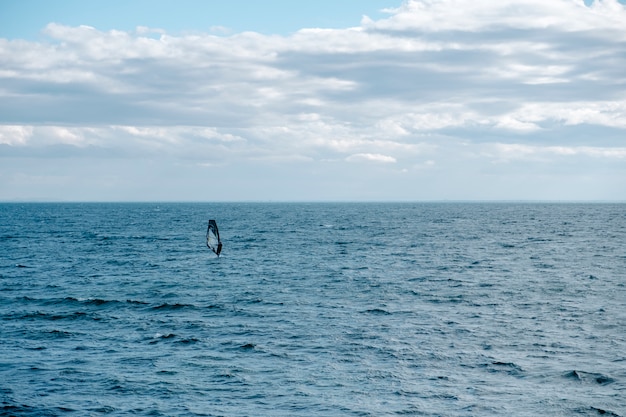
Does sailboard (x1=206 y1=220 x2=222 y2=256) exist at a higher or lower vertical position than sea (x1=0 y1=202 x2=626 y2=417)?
higher

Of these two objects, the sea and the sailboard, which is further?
the sea

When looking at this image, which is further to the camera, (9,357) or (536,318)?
(536,318)

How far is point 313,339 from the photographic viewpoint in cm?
3606

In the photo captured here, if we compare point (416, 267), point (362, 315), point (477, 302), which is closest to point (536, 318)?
point (477, 302)

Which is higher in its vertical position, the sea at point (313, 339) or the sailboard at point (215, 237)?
the sailboard at point (215, 237)

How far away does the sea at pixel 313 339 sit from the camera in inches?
1041

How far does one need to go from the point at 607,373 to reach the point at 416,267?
135 ft

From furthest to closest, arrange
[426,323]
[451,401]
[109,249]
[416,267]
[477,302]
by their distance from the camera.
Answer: [109,249]
[416,267]
[477,302]
[426,323]
[451,401]

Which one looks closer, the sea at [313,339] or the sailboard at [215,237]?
the sailboard at [215,237]

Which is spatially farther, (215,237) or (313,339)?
(313,339)

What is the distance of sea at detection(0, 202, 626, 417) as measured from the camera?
26.5m

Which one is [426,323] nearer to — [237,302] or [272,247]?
[237,302]

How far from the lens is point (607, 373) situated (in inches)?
1158

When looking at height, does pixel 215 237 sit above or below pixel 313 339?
above
